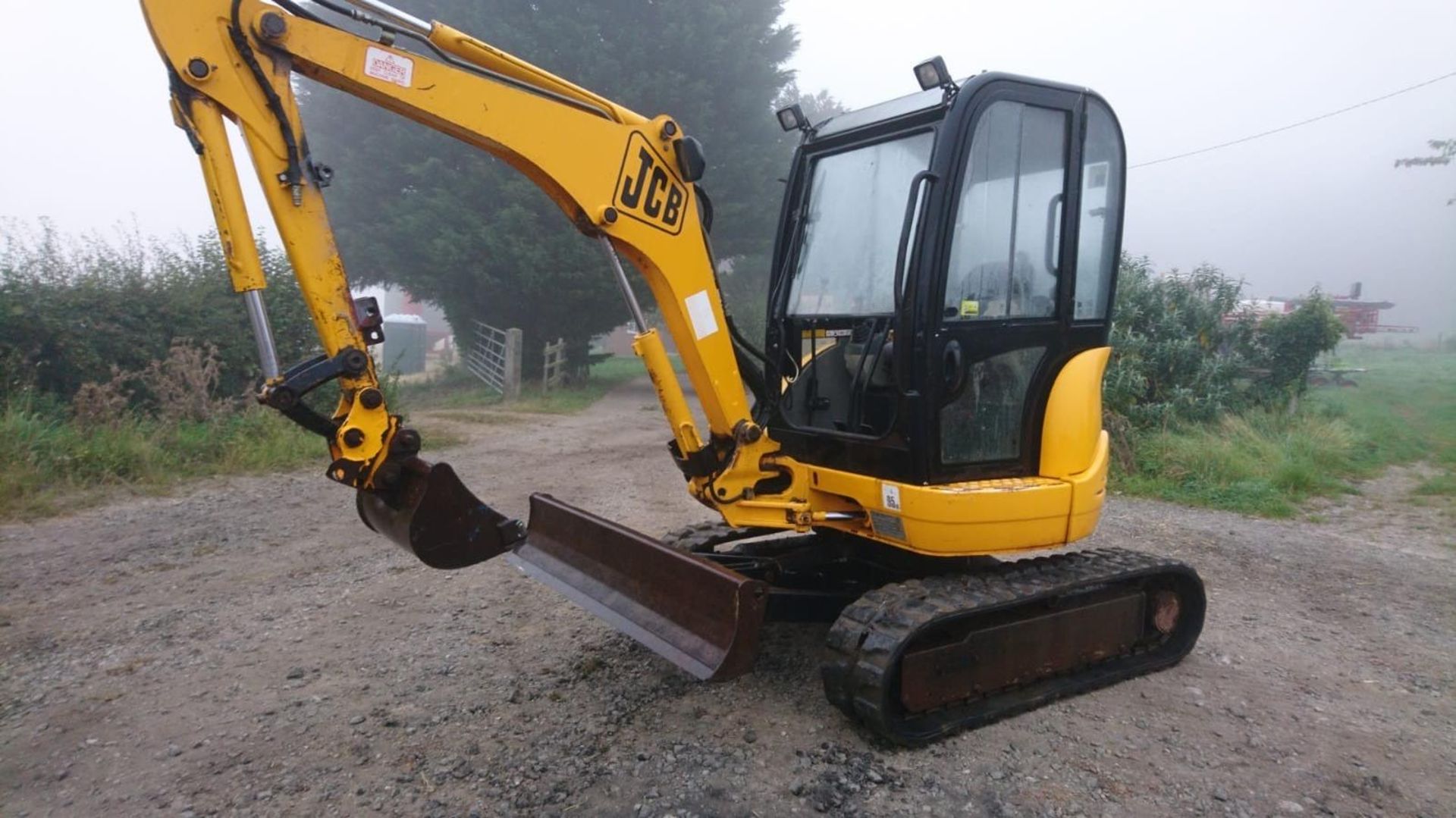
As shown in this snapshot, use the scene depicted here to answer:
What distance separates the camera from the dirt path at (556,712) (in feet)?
10.4

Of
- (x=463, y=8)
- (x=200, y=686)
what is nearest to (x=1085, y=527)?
(x=200, y=686)

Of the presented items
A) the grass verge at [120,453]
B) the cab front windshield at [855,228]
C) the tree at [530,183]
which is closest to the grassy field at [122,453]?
the grass verge at [120,453]

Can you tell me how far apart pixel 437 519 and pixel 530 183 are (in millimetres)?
14060

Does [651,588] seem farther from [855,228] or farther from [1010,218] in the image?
[1010,218]

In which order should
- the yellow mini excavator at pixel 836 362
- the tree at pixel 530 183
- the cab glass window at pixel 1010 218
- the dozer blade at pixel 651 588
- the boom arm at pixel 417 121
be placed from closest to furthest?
1. the boom arm at pixel 417 121
2. the yellow mini excavator at pixel 836 362
3. the dozer blade at pixel 651 588
4. the cab glass window at pixel 1010 218
5. the tree at pixel 530 183

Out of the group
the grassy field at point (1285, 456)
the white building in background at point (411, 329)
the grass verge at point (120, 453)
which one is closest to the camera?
the grass verge at point (120, 453)

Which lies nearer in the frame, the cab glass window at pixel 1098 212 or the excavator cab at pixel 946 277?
the excavator cab at pixel 946 277

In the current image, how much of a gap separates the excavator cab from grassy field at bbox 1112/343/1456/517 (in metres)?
5.12

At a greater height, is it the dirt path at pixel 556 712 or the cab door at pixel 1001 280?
the cab door at pixel 1001 280

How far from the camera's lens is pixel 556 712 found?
3.71 metres

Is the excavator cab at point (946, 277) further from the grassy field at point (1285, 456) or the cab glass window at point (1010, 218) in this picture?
the grassy field at point (1285, 456)

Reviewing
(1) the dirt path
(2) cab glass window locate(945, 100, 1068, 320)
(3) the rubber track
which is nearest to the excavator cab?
(2) cab glass window locate(945, 100, 1068, 320)

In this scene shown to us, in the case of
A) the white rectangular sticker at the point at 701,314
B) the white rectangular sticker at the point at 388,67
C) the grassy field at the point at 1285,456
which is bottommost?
the grassy field at the point at 1285,456

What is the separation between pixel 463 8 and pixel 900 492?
15881mm
